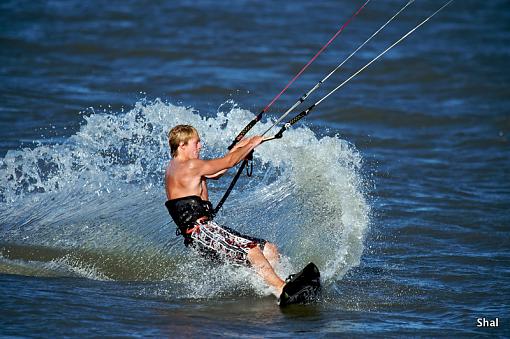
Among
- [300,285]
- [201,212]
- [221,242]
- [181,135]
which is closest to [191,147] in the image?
[181,135]

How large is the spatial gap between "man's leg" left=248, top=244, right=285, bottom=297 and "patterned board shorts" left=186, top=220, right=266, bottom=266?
0.05 m

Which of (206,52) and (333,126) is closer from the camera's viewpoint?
(333,126)

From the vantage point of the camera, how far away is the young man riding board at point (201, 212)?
7.25 metres

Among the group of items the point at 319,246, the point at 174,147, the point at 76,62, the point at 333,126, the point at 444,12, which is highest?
the point at 444,12

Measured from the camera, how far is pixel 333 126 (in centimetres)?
1514

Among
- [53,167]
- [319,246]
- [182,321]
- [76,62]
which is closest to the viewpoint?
[182,321]

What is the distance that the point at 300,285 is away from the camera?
712 cm

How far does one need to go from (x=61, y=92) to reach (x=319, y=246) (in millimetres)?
9005

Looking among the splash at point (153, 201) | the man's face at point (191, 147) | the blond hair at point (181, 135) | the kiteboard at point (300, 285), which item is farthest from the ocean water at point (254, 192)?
the blond hair at point (181, 135)

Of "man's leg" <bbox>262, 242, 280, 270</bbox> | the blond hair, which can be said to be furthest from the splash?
the blond hair

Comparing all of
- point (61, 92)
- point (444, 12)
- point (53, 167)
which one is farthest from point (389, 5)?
point (53, 167)

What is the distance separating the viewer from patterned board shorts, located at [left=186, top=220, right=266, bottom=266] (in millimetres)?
7305

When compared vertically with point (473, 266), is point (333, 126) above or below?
above

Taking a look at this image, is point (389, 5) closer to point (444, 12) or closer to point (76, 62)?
point (444, 12)
